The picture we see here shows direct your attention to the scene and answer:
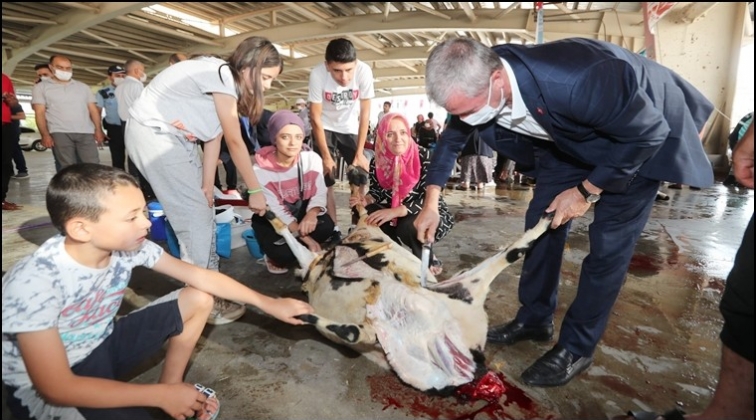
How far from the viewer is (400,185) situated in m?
3.11

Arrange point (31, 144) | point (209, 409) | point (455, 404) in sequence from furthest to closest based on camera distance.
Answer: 1. point (31, 144)
2. point (455, 404)
3. point (209, 409)

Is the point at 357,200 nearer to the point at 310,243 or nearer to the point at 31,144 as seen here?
the point at 310,243

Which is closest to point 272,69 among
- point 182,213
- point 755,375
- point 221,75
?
point 221,75

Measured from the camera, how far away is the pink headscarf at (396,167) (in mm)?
3100

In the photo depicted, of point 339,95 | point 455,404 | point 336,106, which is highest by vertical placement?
point 339,95

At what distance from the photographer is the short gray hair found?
1496 mm

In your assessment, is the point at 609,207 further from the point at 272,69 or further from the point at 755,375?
the point at 272,69

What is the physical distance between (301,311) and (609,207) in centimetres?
145

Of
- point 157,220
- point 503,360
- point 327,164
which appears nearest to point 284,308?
point 503,360

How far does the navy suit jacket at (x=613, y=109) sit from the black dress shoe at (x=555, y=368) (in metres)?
0.82

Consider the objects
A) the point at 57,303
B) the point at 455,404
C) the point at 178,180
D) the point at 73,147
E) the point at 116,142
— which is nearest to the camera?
the point at 57,303

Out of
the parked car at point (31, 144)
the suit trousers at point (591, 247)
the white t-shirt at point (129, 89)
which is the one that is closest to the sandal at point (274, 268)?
the suit trousers at point (591, 247)

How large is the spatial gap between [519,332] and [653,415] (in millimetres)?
753

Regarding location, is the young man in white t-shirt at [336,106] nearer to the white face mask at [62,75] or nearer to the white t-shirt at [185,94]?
the white t-shirt at [185,94]
